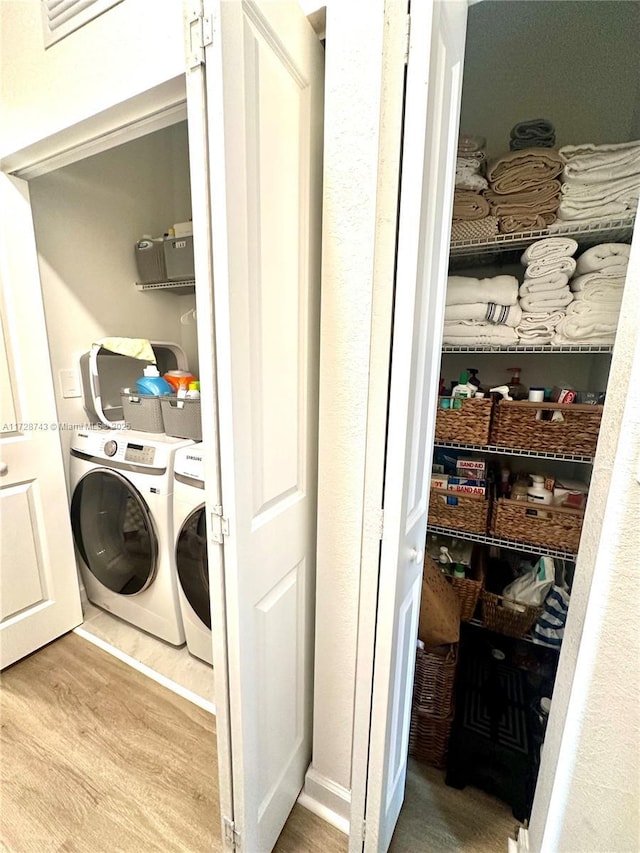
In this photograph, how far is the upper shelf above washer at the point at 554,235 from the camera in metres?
1.11

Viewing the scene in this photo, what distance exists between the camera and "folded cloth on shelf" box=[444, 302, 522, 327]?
4.07 feet

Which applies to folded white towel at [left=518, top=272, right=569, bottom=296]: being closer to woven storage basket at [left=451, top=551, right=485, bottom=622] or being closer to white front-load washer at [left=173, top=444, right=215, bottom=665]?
woven storage basket at [left=451, top=551, right=485, bottom=622]

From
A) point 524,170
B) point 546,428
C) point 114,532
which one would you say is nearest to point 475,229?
point 524,170

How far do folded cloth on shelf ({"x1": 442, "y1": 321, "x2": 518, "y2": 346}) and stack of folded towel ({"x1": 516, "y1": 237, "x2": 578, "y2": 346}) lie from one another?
0.13 ft

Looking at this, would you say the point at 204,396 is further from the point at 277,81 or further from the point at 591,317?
the point at 591,317

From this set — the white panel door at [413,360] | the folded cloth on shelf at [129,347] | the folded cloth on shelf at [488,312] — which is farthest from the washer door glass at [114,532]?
the folded cloth on shelf at [488,312]

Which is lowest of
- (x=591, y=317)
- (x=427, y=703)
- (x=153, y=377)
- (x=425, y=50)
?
(x=427, y=703)

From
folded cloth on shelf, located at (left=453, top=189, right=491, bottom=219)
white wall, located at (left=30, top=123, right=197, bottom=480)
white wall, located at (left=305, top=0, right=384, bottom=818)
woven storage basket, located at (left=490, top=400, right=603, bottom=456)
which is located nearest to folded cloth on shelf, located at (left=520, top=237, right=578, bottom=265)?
folded cloth on shelf, located at (left=453, top=189, right=491, bottom=219)

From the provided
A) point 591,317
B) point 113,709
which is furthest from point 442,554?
point 113,709

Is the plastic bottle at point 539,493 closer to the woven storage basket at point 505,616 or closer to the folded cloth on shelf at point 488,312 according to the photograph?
the woven storage basket at point 505,616

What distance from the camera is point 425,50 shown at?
2.03 ft

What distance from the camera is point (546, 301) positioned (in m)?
1.19

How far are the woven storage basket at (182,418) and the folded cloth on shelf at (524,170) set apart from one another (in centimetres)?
139

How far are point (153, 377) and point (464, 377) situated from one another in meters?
1.47
